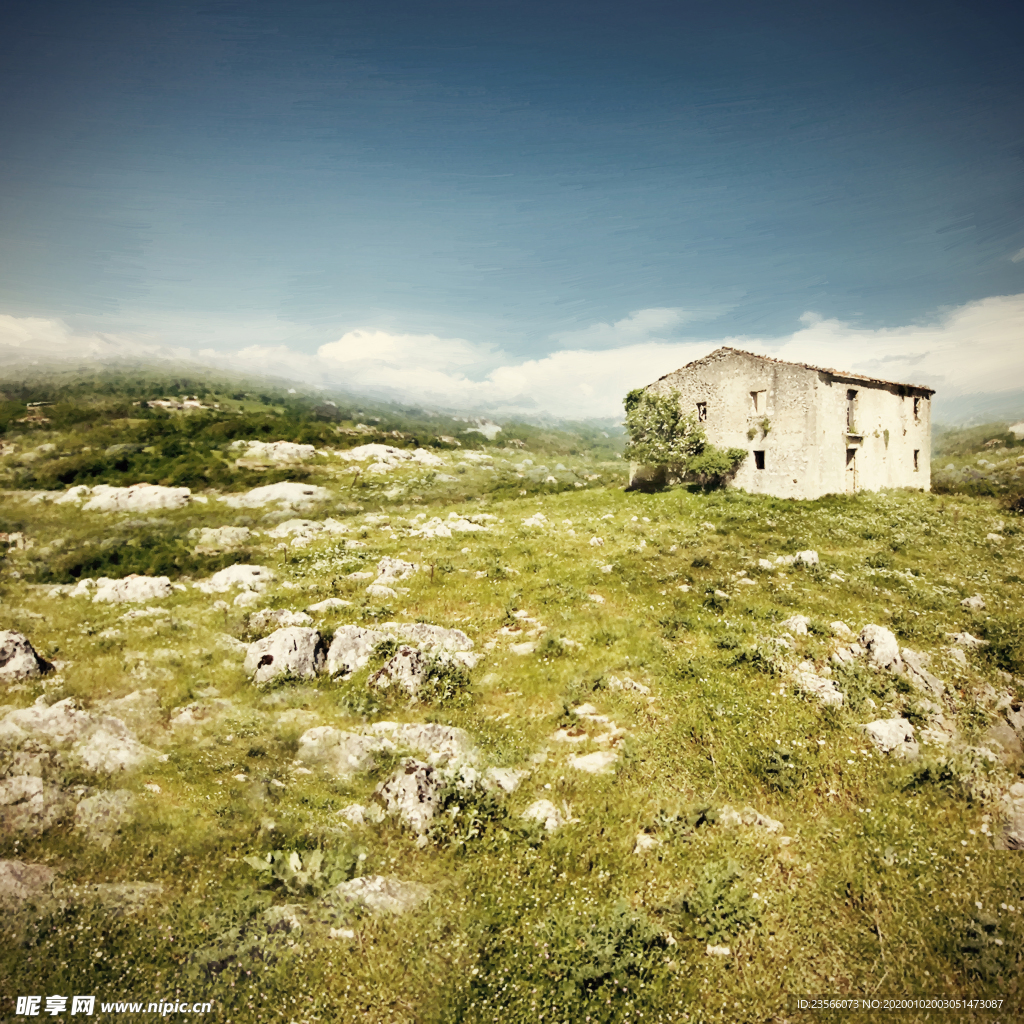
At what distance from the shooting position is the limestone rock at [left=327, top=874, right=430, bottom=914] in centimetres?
668

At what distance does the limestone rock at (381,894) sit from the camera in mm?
6680

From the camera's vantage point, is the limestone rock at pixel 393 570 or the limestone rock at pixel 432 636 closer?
the limestone rock at pixel 432 636

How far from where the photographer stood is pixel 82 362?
218ft

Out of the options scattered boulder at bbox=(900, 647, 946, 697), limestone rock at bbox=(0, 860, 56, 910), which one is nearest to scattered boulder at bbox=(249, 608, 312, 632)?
limestone rock at bbox=(0, 860, 56, 910)

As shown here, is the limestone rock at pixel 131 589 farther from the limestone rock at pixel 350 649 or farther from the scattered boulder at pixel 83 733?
the limestone rock at pixel 350 649

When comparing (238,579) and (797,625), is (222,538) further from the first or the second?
(797,625)

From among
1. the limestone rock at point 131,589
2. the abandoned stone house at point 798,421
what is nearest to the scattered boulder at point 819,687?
the limestone rock at point 131,589

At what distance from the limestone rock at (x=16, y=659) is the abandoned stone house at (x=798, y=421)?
32.6 meters

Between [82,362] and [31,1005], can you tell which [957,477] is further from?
[82,362]

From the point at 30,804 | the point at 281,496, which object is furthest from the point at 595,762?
the point at 281,496

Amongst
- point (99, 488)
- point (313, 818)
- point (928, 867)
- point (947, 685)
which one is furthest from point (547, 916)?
point (99, 488)

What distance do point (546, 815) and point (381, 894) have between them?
2682 millimetres

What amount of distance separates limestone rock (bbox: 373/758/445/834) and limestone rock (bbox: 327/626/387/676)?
419cm

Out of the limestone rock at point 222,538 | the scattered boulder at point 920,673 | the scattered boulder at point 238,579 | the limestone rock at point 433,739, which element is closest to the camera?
the limestone rock at point 433,739
